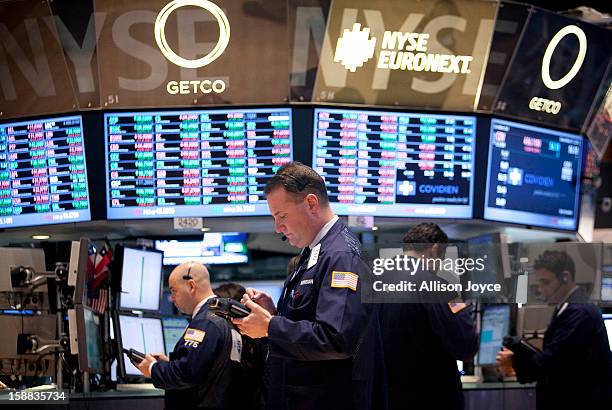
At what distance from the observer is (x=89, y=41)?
5578 mm

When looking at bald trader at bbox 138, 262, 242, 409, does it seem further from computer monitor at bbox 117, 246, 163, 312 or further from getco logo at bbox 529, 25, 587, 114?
getco logo at bbox 529, 25, 587, 114

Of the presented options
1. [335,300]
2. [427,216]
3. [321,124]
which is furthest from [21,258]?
[335,300]

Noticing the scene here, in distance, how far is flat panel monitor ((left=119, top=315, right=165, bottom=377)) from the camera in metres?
5.43

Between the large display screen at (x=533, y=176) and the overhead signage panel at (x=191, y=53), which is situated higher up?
the overhead signage panel at (x=191, y=53)

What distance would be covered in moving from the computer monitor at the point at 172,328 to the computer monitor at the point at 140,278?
0.22 meters

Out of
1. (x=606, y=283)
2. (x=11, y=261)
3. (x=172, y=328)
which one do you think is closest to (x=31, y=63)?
(x=11, y=261)

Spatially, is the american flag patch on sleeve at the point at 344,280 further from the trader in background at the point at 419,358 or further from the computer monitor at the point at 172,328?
the computer monitor at the point at 172,328

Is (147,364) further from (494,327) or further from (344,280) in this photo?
(494,327)

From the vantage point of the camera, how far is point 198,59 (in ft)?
18.5

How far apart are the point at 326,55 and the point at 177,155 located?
1.11 m

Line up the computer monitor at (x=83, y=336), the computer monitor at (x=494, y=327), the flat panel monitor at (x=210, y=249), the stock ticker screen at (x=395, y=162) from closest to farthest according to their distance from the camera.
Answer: the computer monitor at (x=83, y=336)
the stock ticker screen at (x=395, y=162)
the computer monitor at (x=494, y=327)
the flat panel monitor at (x=210, y=249)
